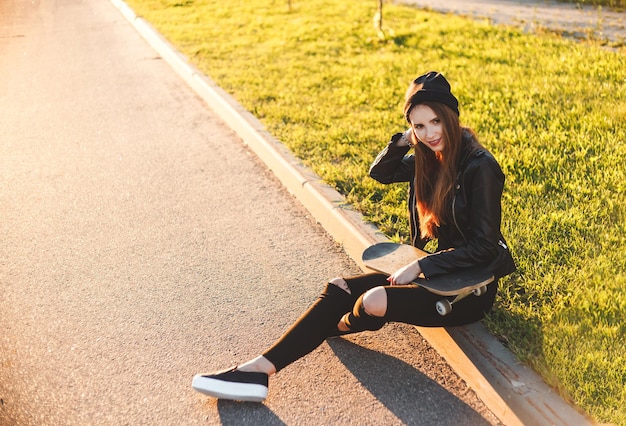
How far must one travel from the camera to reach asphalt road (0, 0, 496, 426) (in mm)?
3354

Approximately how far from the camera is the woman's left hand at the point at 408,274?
3453 millimetres

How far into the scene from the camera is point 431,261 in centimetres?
342

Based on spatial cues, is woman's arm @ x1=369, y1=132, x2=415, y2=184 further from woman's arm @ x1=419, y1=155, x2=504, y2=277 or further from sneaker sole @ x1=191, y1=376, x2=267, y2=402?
sneaker sole @ x1=191, y1=376, x2=267, y2=402

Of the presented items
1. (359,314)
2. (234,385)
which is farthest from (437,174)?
(234,385)

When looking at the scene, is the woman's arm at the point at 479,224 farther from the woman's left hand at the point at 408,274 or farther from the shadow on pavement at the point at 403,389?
the shadow on pavement at the point at 403,389

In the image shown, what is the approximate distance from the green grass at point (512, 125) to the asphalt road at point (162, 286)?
511 mm

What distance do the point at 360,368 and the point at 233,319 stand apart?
88 centimetres

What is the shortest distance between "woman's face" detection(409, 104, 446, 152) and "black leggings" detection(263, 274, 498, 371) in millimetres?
748

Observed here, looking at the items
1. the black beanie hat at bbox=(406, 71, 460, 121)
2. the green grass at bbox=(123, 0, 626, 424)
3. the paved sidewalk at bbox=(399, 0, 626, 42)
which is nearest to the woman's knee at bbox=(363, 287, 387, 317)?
the green grass at bbox=(123, 0, 626, 424)

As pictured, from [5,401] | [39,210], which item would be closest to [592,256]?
[5,401]

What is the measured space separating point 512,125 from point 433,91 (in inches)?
121

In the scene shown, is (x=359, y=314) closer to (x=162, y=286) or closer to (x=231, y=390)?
(x=231, y=390)

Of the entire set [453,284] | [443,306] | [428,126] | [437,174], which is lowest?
[443,306]

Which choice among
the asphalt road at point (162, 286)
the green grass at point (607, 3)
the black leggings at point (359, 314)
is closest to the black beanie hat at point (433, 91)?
the black leggings at point (359, 314)
